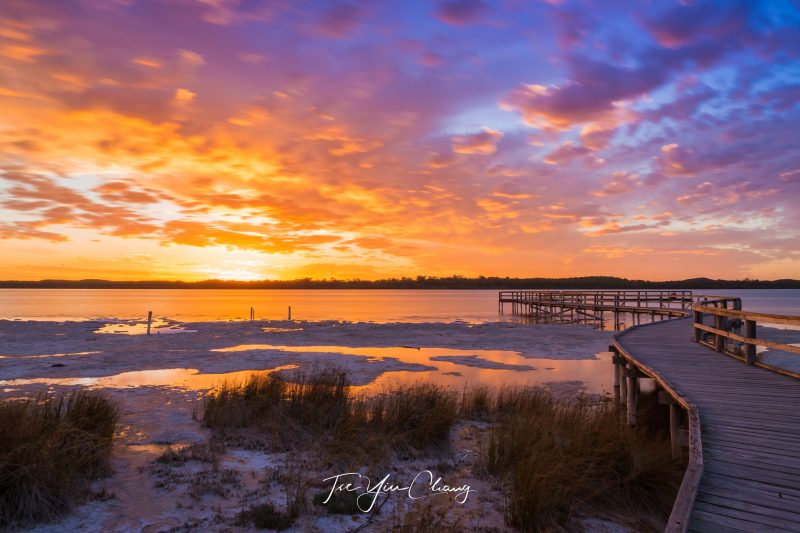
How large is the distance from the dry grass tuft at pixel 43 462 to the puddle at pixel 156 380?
6790 mm

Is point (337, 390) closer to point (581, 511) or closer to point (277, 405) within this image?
point (277, 405)

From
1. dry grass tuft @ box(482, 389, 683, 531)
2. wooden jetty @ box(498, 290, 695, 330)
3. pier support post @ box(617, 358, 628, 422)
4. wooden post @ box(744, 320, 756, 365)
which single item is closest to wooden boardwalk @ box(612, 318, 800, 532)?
wooden post @ box(744, 320, 756, 365)

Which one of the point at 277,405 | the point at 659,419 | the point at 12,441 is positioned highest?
the point at 12,441

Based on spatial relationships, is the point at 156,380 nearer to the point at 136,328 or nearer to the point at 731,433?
the point at 731,433

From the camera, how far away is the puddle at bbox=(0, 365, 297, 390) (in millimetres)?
15445

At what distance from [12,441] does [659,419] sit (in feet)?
45.9

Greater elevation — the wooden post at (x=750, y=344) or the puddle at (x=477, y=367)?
the wooden post at (x=750, y=344)

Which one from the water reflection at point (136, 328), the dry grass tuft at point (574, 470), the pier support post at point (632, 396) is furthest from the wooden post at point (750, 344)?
the water reflection at point (136, 328)

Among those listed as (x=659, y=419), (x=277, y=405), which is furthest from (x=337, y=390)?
(x=659, y=419)

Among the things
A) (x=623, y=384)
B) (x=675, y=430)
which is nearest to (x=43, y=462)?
(x=675, y=430)

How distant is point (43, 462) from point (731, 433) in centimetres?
908

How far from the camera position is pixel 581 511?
663 cm

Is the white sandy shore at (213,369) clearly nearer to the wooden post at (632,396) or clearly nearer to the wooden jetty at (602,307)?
the wooden post at (632,396)

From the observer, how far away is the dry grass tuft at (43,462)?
5816 millimetres
